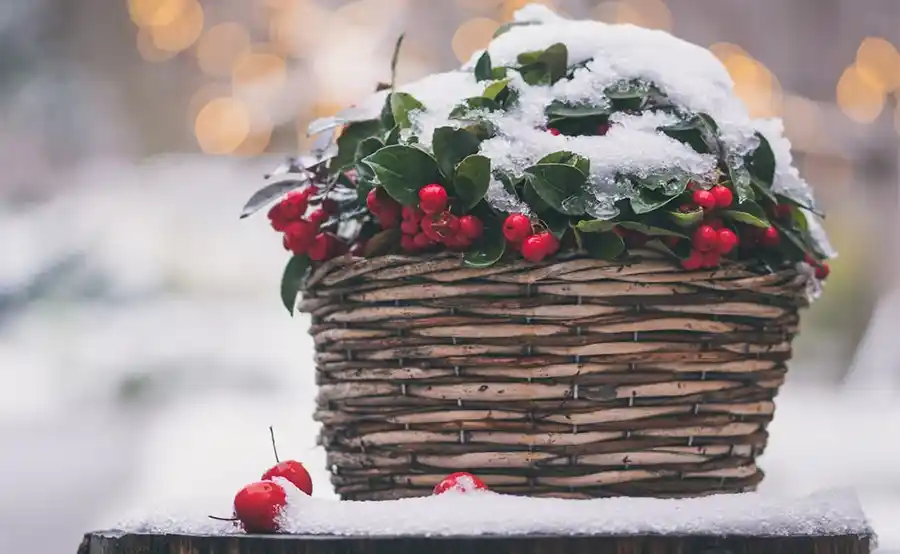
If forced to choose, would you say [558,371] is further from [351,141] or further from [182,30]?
[182,30]

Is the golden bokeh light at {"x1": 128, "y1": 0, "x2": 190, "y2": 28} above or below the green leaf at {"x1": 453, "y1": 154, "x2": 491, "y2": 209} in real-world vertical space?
above

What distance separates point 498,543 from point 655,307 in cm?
23

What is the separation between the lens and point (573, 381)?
0.71 metres

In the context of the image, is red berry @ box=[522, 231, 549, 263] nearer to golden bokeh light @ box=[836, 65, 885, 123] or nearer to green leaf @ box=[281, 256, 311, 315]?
green leaf @ box=[281, 256, 311, 315]

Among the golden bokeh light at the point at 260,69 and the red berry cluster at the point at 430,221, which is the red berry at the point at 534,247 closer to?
the red berry cluster at the point at 430,221

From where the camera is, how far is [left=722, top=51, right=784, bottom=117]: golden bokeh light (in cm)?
201

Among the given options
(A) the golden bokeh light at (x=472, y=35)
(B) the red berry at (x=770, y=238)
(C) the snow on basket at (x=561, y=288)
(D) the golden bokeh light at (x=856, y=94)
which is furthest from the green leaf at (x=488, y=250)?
(D) the golden bokeh light at (x=856, y=94)

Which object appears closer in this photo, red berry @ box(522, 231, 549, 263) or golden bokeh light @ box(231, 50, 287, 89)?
red berry @ box(522, 231, 549, 263)

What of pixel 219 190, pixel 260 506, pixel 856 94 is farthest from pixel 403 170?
pixel 856 94

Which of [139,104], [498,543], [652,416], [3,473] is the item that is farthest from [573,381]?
[139,104]

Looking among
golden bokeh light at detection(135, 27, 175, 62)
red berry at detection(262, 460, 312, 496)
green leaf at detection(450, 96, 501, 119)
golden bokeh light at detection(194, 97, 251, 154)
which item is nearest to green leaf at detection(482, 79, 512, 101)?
green leaf at detection(450, 96, 501, 119)

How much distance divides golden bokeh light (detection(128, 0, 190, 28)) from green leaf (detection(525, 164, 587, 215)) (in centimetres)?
153

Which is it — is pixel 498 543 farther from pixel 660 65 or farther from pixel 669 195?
pixel 660 65

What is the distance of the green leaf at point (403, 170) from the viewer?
0.71 m
